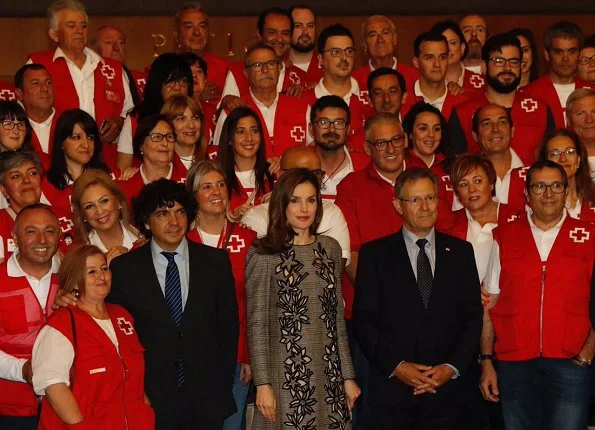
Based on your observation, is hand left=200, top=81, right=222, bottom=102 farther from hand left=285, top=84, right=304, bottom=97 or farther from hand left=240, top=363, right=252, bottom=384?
hand left=240, top=363, right=252, bottom=384

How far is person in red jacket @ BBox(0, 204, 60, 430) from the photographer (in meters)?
5.89

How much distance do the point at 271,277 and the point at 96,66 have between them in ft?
9.92

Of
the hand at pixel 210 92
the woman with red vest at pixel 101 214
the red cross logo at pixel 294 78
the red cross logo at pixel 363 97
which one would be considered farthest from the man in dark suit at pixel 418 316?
the red cross logo at pixel 294 78

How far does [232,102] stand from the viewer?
Answer: 7910 millimetres

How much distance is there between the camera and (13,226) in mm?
6312

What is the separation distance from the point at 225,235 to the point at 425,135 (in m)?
1.63

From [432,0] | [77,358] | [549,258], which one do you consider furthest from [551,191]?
[432,0]

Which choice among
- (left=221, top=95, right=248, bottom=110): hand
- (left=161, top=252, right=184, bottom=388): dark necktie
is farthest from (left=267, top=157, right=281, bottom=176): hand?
(left=161, top=252, right=184, bottom=388): dark necktie

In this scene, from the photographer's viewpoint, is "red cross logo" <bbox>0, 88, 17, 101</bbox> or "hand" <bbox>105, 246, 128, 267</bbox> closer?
"hand" <bbox>105, 246, 128, 267</bbox>

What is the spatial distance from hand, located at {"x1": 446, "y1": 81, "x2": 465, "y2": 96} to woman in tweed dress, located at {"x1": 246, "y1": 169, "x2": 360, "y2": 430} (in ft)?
8.77

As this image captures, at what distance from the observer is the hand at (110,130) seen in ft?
25.7

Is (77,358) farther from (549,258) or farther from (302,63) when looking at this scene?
(302,63)

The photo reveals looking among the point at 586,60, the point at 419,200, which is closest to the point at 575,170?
the point at 419,200

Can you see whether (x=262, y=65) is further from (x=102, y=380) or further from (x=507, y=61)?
(x=102, y=380)
